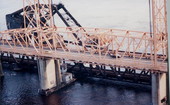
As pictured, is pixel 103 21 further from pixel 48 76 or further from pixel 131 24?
pixel 48 76

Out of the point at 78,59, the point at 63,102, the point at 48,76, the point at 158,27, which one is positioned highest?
the point at 158,27

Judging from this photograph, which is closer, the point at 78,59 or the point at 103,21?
the point at 78,59

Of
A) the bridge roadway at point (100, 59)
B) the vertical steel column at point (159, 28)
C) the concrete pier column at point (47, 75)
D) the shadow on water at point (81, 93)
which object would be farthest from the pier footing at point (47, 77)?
the vertical steel column at point (159, 28)

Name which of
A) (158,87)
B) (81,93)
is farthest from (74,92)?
(158,87)

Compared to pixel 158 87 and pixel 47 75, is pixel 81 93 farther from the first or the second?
pixel 158 87

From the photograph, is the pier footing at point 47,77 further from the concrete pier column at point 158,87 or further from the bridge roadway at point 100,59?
the concrete pier column at point 158,87

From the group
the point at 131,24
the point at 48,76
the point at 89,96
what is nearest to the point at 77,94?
the point at 89,96

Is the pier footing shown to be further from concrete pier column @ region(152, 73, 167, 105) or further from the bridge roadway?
concrete pier column @ region(152, 73, 167, 105)
